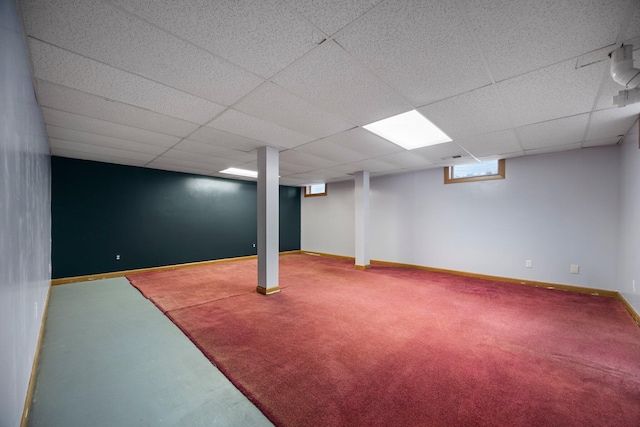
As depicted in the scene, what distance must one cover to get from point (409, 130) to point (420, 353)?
107 inches

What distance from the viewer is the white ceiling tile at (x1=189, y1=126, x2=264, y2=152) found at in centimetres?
339

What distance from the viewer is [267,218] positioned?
4062 mm

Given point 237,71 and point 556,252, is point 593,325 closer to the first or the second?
point 556,252

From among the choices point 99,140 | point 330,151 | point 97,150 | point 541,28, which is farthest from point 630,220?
point 97,150

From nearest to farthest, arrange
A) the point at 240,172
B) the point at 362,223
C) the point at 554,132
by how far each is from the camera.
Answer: the point at 554,132
the point at 362,223
the point at 240,172

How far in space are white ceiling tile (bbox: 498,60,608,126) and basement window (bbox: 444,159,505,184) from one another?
2326mm

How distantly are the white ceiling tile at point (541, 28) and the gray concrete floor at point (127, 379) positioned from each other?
2.81 metres

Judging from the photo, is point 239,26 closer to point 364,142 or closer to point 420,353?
point 364,142

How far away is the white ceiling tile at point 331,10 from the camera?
1.37 metres

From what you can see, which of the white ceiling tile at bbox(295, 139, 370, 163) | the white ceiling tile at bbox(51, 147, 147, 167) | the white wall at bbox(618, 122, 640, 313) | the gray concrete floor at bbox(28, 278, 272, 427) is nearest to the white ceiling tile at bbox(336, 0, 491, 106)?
the white ceiling tile at bbox(295, 139, 370, 163)

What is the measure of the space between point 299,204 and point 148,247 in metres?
4.95

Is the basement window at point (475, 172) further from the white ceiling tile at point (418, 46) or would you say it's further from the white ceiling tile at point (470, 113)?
the white ceiling tile at point (418, 46)

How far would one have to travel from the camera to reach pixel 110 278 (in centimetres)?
515

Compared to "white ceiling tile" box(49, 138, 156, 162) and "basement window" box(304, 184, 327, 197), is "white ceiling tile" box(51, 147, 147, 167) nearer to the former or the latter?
"white ceiling tile" box(49, 138, 156, 162)
